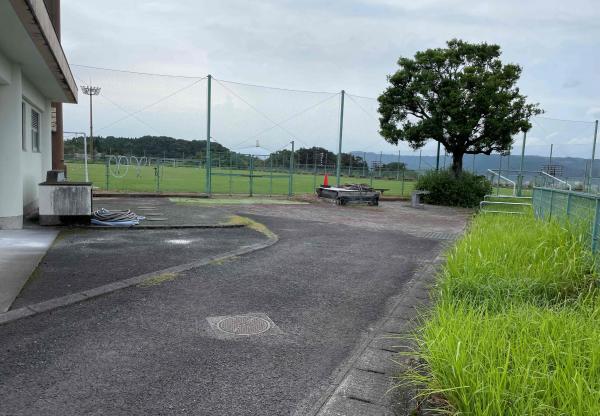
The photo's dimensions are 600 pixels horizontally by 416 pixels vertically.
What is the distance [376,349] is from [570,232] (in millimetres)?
3988

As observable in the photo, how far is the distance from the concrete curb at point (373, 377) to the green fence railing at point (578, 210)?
2.42 m

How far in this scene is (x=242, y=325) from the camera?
4.29m

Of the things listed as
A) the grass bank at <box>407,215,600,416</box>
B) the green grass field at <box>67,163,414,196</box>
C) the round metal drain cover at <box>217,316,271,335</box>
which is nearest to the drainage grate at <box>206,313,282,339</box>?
the round metal drain cover at <box>217,316,271,335</box>

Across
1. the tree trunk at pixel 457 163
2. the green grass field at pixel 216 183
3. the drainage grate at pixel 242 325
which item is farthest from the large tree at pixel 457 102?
the drainage grate at pixel 242 325

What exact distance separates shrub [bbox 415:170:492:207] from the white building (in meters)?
14.3

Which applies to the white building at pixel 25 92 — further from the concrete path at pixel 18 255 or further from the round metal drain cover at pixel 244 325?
the round metal drain cover at pixel 244 325

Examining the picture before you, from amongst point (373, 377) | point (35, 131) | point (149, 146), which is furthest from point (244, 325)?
point (149, 146)

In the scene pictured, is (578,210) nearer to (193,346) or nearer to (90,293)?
(193,346)

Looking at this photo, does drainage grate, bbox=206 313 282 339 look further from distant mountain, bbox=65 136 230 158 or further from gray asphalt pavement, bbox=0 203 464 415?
distant mountain, bbox=65 136 230 158

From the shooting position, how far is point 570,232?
247 inches

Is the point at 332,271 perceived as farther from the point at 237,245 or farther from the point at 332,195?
the point at 332,195

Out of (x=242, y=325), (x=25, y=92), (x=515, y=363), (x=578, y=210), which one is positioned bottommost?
(x=242, y=325)

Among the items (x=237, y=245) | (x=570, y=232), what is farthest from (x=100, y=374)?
(x=570, y=232)

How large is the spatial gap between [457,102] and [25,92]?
1476 cm
